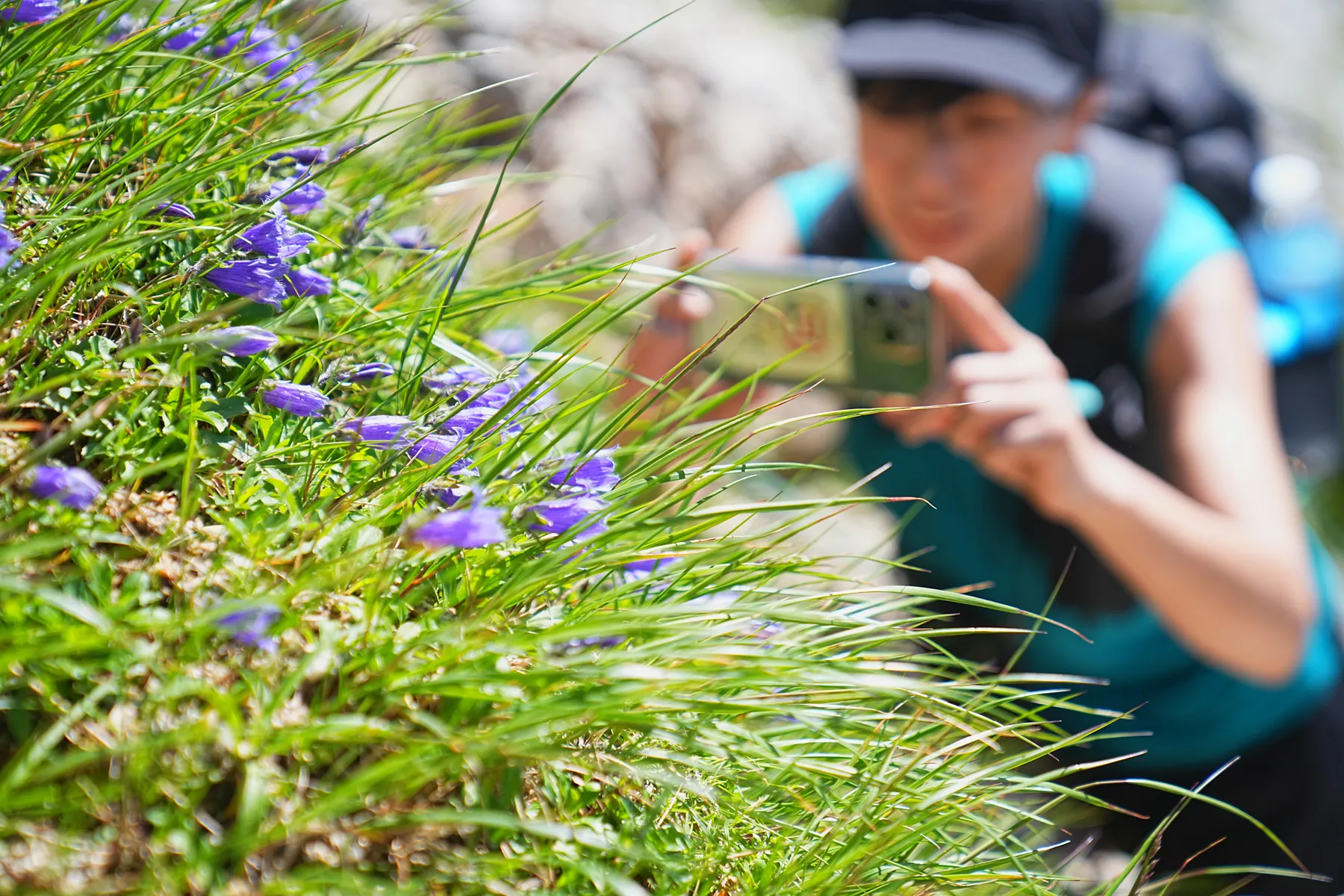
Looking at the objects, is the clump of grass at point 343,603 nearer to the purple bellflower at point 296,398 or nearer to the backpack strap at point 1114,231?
the purple bellflower at point 296,398

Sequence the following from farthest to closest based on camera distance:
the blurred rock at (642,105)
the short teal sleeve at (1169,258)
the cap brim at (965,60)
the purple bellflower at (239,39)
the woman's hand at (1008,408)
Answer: the blurred rock at (642,105) < the short teal sleeve at (1169,258) < the cap brim at (965,60) < the woman's hand at (1008,408) < the purple bellflower at (239,39)

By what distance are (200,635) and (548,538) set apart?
28 cm

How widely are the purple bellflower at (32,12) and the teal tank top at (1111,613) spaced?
208cm

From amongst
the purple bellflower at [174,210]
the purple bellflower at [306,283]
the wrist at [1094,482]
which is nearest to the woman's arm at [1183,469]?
the wrist at [1094,482]

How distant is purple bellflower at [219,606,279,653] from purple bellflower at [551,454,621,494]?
271 millimetres

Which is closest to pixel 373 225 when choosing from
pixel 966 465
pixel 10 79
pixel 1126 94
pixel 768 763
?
pixel 10 79

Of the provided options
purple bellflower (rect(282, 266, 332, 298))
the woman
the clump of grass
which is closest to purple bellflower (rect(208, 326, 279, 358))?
the clump of grass

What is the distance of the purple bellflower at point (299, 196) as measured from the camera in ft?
3.35

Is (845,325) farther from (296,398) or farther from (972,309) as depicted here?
(296,398)

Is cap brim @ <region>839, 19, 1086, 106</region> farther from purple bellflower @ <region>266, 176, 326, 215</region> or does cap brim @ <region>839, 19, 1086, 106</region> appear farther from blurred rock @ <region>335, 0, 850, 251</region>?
blurred rock @ <region>335, 0, 850, 251</region>

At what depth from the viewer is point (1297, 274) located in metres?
3.11

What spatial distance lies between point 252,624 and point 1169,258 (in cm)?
247

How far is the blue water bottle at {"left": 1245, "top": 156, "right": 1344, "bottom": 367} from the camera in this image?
3.10m

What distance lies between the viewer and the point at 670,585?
0.91 m
